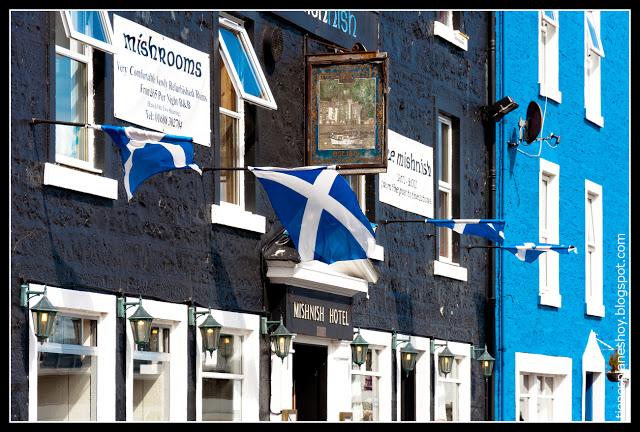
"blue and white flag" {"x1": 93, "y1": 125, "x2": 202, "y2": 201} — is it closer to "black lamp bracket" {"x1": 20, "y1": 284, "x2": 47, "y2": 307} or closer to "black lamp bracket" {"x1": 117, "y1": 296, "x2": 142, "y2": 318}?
"black lamp bracket" {"x1": 20, "y1": 284, "x2": 47, "y2": 307}

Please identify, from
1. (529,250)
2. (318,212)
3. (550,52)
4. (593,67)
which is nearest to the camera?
(318,212)

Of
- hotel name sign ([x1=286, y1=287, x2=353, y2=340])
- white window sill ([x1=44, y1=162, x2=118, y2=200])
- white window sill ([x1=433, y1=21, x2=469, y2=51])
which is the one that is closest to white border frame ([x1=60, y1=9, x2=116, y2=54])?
white window sill ([x1=44, y1=162, x2=118, y2=200])

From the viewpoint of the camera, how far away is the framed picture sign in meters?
17.3

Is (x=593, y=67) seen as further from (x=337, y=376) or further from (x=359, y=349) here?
(x=337, y=376)

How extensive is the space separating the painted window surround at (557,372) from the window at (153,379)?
8517 mm

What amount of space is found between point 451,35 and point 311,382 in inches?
210

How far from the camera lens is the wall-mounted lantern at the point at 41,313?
13.6 m

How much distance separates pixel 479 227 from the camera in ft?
64.1

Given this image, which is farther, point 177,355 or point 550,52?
point 550,52

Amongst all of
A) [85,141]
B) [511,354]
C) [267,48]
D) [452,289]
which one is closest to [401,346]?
[452,289]

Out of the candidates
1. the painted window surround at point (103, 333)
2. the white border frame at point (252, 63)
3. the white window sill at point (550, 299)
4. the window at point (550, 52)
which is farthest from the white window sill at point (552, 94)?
the painted window surround at point (103, 333)

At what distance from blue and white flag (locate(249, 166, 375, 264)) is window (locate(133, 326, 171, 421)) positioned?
147 cm

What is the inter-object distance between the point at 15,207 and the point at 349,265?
18.5 ft

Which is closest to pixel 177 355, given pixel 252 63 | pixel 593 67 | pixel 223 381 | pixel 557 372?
pixel 223 381
